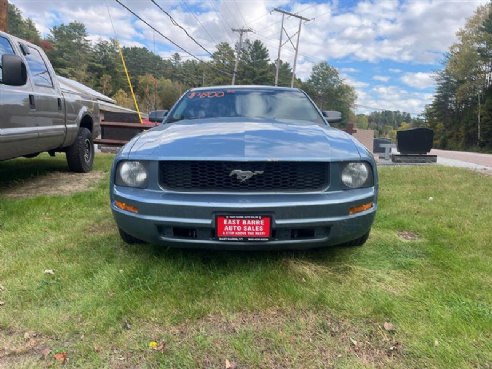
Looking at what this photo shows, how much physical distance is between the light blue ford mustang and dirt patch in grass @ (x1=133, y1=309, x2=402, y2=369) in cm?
47

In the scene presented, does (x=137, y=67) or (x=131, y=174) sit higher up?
(x=137, y=67)

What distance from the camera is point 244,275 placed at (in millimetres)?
2561

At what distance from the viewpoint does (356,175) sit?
2.60 meters

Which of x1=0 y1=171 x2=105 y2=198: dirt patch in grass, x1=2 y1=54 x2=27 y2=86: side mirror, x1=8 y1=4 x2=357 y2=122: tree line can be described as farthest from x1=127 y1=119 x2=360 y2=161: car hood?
x1=8 y1=4 x2=357 y2=122: tree line

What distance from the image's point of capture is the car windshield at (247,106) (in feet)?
12.3

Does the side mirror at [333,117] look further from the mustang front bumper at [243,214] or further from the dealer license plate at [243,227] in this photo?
the dealer license plate at [243,227]

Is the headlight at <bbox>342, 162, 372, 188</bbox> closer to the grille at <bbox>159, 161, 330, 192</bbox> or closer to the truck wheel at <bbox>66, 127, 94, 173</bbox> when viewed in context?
the grille at <bbox>159, 161, 330, 192</bbox>

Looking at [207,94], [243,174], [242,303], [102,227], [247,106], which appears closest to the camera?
[242,303]

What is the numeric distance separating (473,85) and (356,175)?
5601 centimetres

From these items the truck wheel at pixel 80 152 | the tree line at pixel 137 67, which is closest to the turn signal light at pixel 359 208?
the truck wheel at pixel 80 152

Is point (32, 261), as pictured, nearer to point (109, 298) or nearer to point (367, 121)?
point (109, 298)

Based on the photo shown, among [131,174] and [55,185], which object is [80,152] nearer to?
[55,185]

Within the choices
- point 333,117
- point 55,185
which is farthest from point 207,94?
point 55,185

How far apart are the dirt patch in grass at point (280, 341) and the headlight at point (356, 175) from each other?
888 mm
